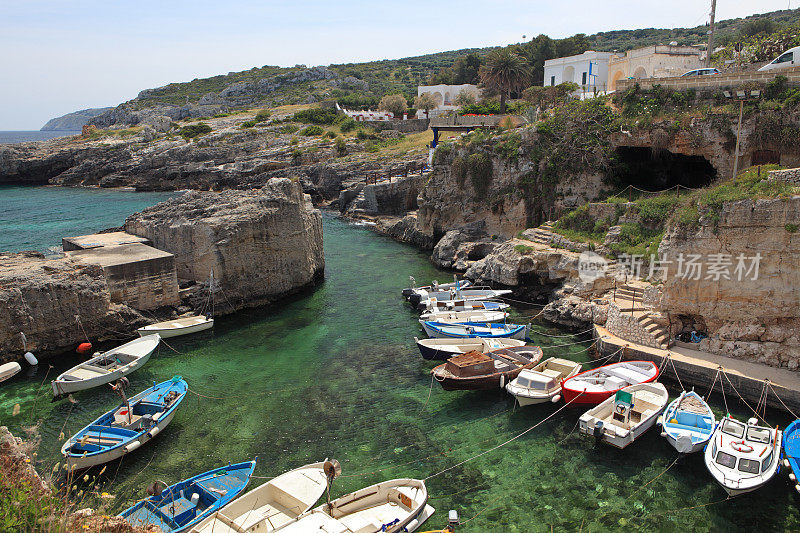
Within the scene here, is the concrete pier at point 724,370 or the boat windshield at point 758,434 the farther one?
the concrete pier at point 724,370

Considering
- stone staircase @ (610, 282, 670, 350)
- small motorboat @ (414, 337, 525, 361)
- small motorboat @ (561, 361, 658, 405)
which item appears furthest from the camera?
small motorboat @ (414, 337, 525, 361)

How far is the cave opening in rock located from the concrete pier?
1493 cm

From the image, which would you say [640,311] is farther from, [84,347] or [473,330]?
[84,347]

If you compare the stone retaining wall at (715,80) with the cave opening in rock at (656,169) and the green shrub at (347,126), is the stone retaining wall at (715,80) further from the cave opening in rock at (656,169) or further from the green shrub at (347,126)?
the green shrub at (347,126)

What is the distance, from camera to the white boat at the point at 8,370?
18.9 metres

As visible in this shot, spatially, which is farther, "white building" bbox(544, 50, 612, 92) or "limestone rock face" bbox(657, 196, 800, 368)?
"white building" bbox(544, 50, 612, 92)

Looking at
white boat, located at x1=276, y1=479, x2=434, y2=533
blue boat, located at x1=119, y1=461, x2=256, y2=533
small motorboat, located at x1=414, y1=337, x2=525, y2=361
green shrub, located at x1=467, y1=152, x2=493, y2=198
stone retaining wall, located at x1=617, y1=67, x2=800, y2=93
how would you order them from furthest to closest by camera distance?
1. green shrub, located at x1=467, y1=152, x2=493, y2=198
2. stone retaining wall, located at x1=617, y1=67, x2=800, y2=93
3. small motorboat, located at x1=414, y1=337, x2=525, y2=361
4. blue boat, located at x1=119, y1=461, x2=256, y2=533
5. white boat, located at x1=276, y1=479, x2=434, y2=533

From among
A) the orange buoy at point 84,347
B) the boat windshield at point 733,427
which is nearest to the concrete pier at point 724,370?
the boat windshield at point 733,427

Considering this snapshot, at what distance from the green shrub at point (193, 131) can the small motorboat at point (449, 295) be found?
207 ft

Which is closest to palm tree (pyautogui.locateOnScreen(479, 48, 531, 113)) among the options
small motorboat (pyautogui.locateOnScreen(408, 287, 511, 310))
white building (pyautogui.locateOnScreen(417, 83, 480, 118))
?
white building (pyautogui.locateOnScreen(417, 83, 480, 118))

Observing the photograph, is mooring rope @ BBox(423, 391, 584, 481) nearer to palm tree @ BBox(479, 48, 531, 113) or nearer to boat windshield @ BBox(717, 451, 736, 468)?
boat windshield @ BBox(717, 451, 736, 468)

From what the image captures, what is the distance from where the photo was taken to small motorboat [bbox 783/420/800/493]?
13.3 m

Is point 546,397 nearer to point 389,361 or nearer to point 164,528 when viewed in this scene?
point 389,361

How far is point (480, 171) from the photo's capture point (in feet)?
121
